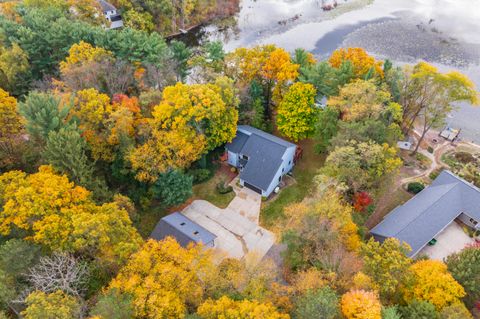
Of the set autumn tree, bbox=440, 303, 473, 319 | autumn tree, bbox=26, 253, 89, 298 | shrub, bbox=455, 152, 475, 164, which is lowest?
shrub, bbox=455, 152, 475, 164

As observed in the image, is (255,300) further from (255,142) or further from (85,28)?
(85,28)

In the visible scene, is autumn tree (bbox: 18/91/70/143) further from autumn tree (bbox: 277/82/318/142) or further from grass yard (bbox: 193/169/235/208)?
autumn tree (bbox: 277/82/318/142)

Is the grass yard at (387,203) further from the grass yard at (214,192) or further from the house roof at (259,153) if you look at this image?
the grass yard at (214,192)

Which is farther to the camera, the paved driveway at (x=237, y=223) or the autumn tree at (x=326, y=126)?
the autumn tree at (x=326, y=126)

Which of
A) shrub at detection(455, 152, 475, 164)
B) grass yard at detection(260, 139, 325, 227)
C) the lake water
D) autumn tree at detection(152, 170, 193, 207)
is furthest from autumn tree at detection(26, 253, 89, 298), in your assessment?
the lake water

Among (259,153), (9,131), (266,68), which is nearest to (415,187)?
(259,153)

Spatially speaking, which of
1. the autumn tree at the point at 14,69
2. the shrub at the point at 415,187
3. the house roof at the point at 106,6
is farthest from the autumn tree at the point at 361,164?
the house roof at the point at 106,6
